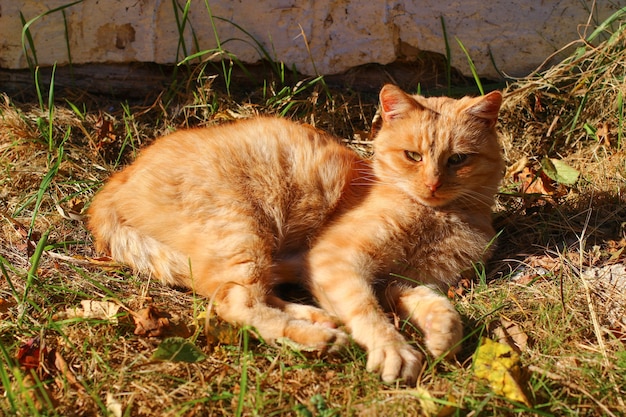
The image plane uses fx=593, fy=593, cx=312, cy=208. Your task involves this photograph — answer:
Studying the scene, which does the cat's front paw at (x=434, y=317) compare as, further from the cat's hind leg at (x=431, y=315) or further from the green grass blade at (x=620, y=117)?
the green grass blade at (x=620, y=117)

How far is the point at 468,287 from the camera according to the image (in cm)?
289

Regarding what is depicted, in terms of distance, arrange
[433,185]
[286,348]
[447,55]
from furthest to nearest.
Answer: [447,55] < [433,185] < [286,348]

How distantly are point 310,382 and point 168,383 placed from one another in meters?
0.52

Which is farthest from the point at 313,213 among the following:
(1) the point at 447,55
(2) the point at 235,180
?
(1) the point at 447,55

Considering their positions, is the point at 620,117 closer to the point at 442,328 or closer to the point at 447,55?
the point at 447,55

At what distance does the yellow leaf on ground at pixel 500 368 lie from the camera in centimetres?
203

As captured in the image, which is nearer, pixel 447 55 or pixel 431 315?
pixel 431 315

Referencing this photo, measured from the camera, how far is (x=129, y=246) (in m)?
2.88

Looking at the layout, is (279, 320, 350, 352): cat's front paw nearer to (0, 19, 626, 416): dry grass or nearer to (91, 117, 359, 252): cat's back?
(0, 19, 626, 416): dry grass

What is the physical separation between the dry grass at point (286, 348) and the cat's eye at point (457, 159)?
1.89ft

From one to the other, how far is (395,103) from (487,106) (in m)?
0.45

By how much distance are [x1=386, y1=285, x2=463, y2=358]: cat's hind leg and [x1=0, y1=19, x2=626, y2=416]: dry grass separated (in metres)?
0.07

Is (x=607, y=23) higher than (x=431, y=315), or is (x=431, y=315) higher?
(x=607, y=23)

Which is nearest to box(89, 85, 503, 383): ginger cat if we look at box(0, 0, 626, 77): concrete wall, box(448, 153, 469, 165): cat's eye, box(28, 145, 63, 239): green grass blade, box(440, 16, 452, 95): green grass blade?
box(448, 153, 469, 165): cat's eye
